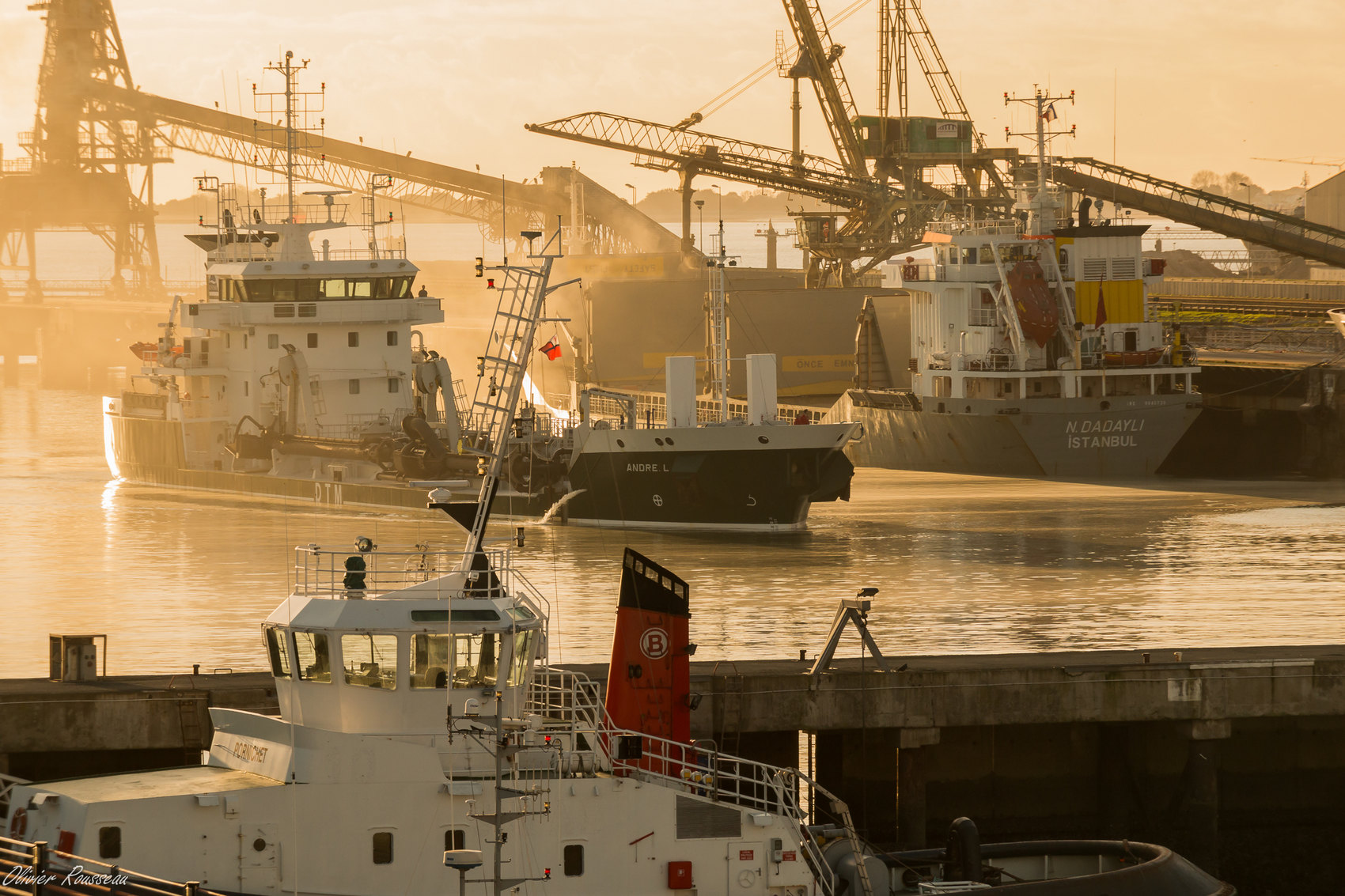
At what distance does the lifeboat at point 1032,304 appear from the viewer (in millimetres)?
A: 52906

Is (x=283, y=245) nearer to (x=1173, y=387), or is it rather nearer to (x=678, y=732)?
(x=1173, y=387)

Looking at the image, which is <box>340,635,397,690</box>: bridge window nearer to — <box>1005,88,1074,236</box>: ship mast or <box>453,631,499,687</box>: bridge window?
<box>453,631,499,687</box>: bridge window

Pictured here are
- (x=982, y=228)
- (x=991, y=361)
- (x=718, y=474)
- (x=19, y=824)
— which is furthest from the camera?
(x=982, y=228)

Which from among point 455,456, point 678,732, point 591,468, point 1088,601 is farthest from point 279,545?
point 678,732

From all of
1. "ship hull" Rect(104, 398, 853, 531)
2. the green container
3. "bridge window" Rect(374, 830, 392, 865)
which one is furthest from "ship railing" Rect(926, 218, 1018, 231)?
"bridge window" Rect(374, 830, 392, 865)

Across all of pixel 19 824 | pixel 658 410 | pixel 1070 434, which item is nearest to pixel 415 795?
pixel 19 824

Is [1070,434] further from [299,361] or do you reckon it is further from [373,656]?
[373,656]

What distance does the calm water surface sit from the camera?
27.1 m

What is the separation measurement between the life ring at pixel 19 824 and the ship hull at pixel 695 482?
2458 cm

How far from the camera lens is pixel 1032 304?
53.1 meters

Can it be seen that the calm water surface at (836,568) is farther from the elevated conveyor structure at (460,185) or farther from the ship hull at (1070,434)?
the elevated conveyor structure at (460,185)

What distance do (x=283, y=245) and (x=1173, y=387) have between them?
93.0 ft

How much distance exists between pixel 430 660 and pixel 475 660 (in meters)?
0.36

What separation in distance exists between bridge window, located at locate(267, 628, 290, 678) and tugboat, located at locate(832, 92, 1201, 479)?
130ft
